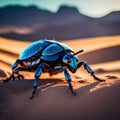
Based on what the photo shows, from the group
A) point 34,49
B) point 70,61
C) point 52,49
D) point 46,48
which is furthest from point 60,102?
point 34,49

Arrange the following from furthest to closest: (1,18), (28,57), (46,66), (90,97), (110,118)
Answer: (1,18) < (28,57) < (46,66) < (90,97) < (110,118)

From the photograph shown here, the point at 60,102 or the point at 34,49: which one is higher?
the point at 34,49

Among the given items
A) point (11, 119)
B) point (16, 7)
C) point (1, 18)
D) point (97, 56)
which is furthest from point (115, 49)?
point (16, 7)

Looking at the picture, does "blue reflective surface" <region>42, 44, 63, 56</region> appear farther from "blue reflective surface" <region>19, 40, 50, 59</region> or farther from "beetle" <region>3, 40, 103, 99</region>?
"blue reflective surface" <region>19, 40, 50, 59</region>

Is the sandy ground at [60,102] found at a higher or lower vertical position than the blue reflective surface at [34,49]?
lower

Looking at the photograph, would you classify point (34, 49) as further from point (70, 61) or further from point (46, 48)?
point (70, 61)

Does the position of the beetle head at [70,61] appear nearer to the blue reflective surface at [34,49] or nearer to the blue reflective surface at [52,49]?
the blue reflective surface at [52,49]

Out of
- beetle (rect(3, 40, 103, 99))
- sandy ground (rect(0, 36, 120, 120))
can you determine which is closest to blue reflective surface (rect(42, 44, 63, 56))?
beetle (rect(3, 40, 103, 99))

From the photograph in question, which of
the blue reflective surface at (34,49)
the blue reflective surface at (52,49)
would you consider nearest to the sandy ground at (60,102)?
the blue reflective surface at (34,49)

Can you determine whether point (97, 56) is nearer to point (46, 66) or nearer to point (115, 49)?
point (115, 49)

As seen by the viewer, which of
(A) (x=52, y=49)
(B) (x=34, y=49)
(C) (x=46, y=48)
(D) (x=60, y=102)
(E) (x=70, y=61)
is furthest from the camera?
(B) (x=34, y=49)

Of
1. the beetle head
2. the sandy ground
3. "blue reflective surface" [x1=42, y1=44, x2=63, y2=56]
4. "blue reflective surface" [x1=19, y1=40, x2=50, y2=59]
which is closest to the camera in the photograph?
the sandy ground
